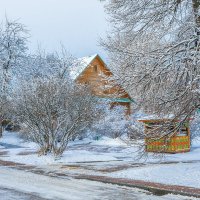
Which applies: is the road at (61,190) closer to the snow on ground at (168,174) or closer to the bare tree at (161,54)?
the snow on ground at (168,174)

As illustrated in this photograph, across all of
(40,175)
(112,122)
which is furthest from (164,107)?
(112,122)

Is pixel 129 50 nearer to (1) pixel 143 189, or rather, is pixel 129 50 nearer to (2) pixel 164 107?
(2) pixel 164 107

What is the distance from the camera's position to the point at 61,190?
1059 centimetres

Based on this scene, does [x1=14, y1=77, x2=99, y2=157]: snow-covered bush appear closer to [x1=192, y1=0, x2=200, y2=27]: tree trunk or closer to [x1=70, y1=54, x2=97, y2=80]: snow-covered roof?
[x1=192, y1=0, x2=200, y2=27]: tree trunk

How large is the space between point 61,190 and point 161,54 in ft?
15.3

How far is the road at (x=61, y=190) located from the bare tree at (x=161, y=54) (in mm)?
2627

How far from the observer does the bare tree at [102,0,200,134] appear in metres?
11.4

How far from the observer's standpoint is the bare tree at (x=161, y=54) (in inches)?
448

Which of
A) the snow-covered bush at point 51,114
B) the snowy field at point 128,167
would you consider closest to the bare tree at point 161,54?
the snowy field at point 128,167

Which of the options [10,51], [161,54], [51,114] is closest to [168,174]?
[161,54]

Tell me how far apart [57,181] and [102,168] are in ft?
11.6

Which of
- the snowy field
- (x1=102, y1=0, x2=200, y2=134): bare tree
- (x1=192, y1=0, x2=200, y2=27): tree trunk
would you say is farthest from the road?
(x1=192, y1=0, x2=200, y2=27): tree trunk

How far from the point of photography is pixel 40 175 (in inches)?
542

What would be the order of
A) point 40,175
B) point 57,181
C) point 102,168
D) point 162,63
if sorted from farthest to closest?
point 102,168
point 40,175
point 57,181
point 162,63
